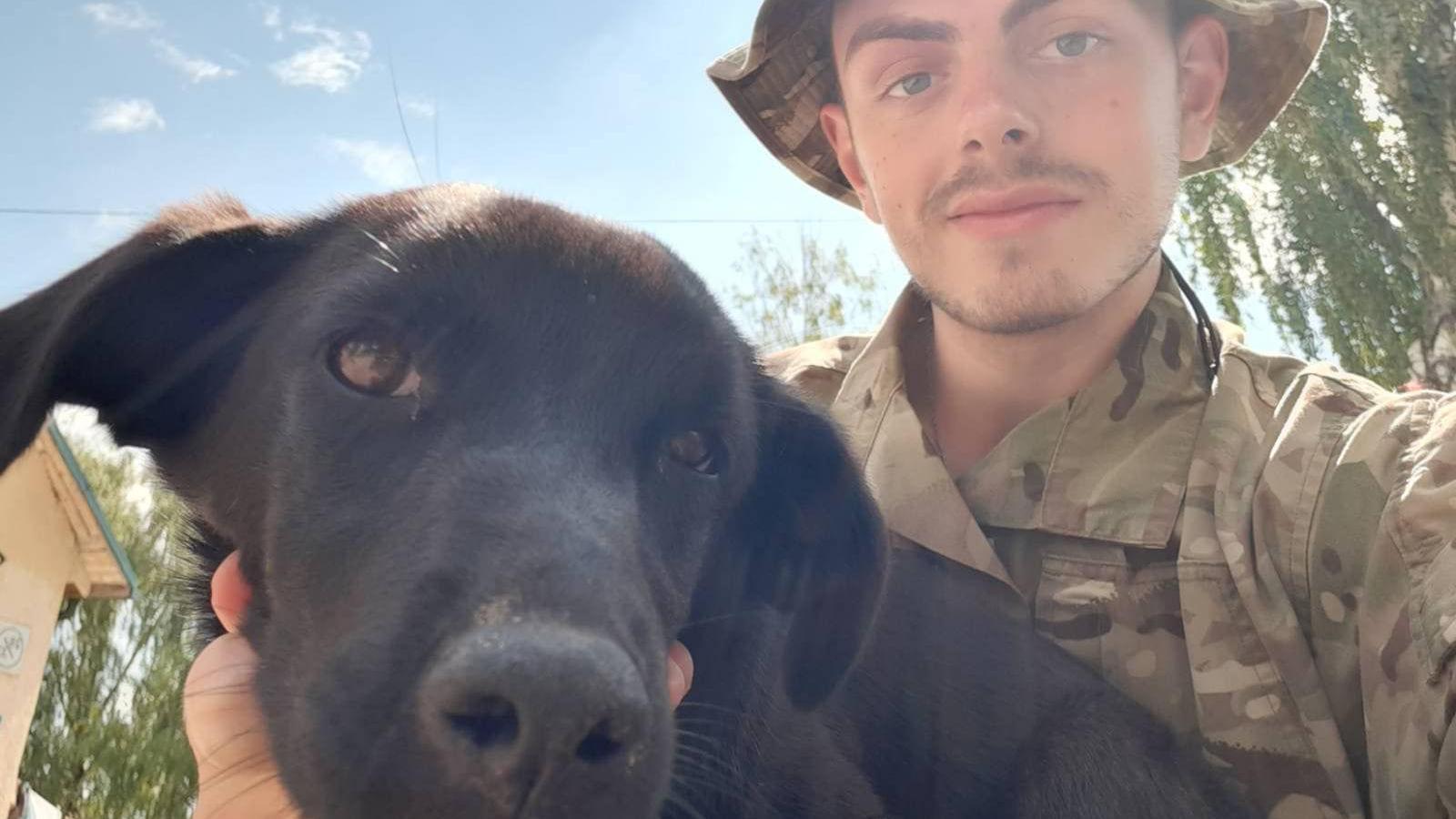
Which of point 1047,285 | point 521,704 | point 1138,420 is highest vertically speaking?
point 1047,285

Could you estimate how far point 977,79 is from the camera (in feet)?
8.68

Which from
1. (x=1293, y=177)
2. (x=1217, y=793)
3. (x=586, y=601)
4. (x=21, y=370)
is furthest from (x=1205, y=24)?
(x=1293, y=177)

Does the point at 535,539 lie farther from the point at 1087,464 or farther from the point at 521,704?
the point at 1087,464

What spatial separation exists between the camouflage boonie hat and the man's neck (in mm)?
707

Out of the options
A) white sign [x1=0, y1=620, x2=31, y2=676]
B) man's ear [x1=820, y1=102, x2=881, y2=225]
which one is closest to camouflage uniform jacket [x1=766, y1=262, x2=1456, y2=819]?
man's ear [x1=820, y1=102, x2=881, y2=225]

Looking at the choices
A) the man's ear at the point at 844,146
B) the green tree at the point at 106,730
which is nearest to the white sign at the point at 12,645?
the green tree at the point at 106,730

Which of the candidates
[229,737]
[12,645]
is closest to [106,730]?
[12,645]

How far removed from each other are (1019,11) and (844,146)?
964mm

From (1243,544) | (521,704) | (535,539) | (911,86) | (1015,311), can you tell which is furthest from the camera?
(911,86)

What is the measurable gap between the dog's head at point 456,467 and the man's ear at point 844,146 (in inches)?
44.9

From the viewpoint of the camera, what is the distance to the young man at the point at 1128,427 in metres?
2.02

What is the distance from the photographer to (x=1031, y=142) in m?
2.62

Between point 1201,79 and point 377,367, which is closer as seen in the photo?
point 377,367

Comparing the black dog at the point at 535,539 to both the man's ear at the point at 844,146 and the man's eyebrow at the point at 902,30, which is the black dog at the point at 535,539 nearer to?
the man's eyebrow at the point at 902,30
